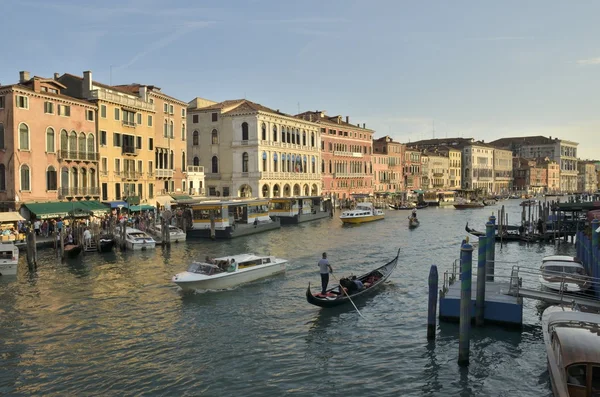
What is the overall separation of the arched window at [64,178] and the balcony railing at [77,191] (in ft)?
0.63

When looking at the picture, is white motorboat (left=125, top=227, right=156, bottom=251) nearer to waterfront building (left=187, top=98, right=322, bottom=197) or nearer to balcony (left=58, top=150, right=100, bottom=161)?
balcony (left=58, top=150, right=100, bottom=161)

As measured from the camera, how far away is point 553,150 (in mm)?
144500

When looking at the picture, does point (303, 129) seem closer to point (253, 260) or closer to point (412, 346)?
point (253, 260)

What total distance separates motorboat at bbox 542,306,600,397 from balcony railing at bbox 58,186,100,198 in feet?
93.0

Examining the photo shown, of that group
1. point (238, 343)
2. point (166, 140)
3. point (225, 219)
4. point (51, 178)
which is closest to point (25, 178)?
point (51, 178)

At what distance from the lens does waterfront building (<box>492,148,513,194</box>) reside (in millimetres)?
118031

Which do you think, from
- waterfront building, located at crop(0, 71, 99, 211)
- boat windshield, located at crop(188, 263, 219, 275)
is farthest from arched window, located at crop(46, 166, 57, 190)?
boat windshield, located at crop(188, 263, 219, 275)

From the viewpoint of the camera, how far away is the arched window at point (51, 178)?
101 ft

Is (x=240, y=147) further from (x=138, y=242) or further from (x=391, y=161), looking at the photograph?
(x=391, y=161)

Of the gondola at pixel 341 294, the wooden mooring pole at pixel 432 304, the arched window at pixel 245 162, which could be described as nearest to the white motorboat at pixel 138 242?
the gondola at pixel 341 294

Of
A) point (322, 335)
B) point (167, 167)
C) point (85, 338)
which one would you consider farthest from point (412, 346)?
point (167, 167)

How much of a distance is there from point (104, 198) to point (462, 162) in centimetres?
8670

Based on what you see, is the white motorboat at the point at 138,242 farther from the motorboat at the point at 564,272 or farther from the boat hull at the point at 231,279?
the motorboat at the point at 564,272

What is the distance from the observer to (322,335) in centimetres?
1316
